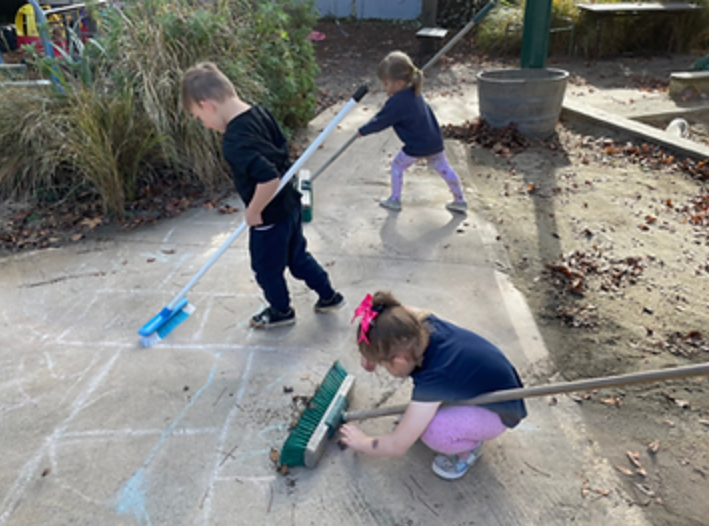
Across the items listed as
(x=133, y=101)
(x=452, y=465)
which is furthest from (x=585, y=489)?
(x=133, y=101)

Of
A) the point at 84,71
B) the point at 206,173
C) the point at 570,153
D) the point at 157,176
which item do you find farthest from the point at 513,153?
the point at 84,71

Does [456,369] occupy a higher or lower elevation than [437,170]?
higher

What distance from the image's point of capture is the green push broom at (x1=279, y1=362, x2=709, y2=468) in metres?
1.91

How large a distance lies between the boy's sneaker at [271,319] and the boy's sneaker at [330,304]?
0.19 metres

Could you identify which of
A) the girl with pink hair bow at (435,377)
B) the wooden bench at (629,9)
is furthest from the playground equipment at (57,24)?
the wooden bench at (629,9)

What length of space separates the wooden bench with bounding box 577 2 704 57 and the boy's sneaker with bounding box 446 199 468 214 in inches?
302

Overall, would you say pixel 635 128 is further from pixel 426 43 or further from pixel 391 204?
pixel 426 43

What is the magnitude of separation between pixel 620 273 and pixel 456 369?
2365mm

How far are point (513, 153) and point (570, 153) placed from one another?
2.13 feet

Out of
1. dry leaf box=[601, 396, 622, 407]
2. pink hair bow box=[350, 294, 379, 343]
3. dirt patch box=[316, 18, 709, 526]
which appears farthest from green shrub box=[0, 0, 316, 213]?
dry leaf box=[601, 396, 622, 407]

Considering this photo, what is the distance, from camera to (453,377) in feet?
6.78

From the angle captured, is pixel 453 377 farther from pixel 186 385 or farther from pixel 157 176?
pixel 157 176

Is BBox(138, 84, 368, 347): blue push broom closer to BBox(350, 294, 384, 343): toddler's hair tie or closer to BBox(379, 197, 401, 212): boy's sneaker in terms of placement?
BBox(350, 294, 384, 343): toddler's hair tie

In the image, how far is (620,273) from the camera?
3896mm
